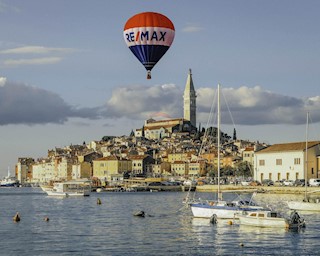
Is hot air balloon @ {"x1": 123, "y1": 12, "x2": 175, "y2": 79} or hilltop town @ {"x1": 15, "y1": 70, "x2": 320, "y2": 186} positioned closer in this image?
hot air balloon @ {"x1": 123, "y1": 12, "x2": 175, "y2": 79}

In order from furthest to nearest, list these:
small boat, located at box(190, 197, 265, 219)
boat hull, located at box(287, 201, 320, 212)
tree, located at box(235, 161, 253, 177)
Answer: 1. tree, located at box(235, 161, 253, 177)
2. boat hull, located at box(287, 201, 320, 212)
3. small boat, located at box(190, 197, 265, 219)

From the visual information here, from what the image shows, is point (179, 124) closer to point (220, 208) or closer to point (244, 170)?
point (244, 170)

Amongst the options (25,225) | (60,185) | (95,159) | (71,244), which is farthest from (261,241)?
(95,159)

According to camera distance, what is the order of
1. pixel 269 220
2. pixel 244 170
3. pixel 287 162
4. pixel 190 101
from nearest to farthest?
pixel 269 220 → pixel 287 162 → pixel 244 170 → pixel 190 101

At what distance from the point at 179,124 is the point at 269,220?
14934 centimetres

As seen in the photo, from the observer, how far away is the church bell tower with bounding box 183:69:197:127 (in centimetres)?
18962

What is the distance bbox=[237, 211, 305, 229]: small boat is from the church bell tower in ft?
506

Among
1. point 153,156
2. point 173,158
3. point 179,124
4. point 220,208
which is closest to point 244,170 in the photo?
point 173,158

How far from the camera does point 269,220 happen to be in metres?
34.0

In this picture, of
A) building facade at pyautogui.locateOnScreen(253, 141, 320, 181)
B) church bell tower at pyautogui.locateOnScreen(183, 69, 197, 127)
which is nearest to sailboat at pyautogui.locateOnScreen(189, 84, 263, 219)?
building facade at pyautogui.locateOnScreen(253, 141, 320, 181)

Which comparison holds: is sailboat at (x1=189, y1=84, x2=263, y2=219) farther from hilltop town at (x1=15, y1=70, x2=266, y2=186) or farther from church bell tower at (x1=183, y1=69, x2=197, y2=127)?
church bell tower at (x1=183, y1=69, x2=197, y2=127)

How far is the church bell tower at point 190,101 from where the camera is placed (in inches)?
7466

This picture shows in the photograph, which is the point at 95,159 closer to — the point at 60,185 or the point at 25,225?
the point at 60,185

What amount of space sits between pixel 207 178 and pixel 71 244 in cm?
9236
